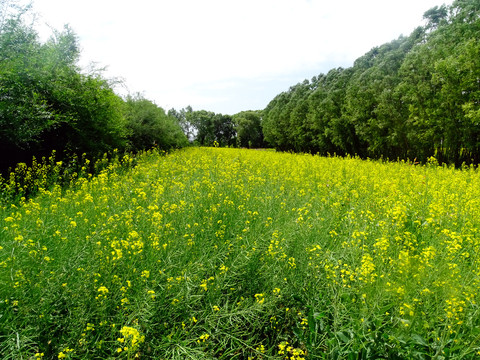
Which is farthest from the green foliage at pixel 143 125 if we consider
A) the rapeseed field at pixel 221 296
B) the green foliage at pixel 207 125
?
the green foliage at pixel 207 125

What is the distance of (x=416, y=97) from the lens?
15.2 metres

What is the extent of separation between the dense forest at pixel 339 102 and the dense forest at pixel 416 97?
0.05 m

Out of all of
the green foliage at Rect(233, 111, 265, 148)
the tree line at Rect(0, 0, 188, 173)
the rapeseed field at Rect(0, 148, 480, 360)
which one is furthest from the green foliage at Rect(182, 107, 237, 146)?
the rapeseed field at Rect(0, 148, 480, 360)

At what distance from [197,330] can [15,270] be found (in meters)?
1.64

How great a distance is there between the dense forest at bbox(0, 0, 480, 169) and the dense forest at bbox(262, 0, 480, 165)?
54 mm

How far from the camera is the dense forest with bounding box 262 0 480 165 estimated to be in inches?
507

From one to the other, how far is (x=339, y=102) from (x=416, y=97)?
9.79 meters

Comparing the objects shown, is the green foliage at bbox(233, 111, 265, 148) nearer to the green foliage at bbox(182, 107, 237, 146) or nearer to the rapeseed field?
the green foliage at bbox(182, 107, 237, 146)

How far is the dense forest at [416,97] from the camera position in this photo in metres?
12.9

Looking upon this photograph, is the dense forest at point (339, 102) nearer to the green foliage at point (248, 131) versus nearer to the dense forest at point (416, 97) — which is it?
the dense forest at point (416, 97)

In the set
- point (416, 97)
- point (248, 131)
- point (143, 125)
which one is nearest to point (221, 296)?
point (143, 125)

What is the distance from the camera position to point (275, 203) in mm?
5273

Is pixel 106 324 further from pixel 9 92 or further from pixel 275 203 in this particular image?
pixel 9 92

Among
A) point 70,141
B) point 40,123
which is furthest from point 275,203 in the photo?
point 70,141
